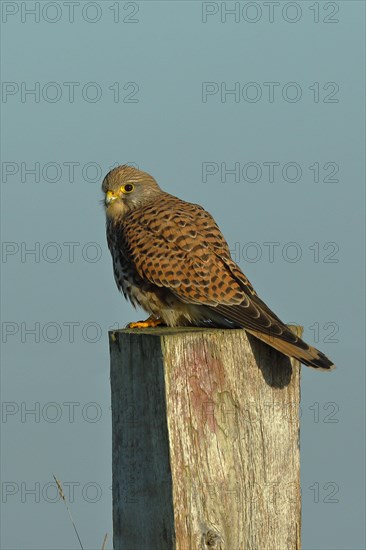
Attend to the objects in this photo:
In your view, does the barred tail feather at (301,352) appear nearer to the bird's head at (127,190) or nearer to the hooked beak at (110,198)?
the bird's head at (127,190)

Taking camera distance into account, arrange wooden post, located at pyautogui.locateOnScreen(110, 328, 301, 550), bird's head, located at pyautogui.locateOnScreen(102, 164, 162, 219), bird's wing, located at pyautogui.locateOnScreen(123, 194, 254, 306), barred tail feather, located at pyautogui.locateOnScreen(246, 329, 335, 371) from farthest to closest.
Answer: bird's head, located at pyautogui.locateOnScreen(102, 164, 162, 219)
bird's wing, located at pyautogui.locateOnScreen(123, 194, 254, 306)
barred tail feather, located at pyautogui.locateOnScreen(246, 329, 335, 371)
wooden post, located at pyautogui.locateOnScreen(110, 328, 301, 550)

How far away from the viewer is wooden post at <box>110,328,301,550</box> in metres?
3.37

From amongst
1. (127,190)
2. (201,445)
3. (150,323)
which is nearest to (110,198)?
(127,190)

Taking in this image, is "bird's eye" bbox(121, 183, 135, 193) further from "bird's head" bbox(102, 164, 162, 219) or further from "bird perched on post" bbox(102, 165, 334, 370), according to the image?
"bird perched on post" bbox(102, 165, 334, 370)

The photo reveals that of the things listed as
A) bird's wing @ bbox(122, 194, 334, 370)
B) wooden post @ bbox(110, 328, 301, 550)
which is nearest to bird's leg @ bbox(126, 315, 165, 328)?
bird's wing @ bbox(122, 194, 334, 370)

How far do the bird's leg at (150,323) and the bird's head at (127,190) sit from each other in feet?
4.23

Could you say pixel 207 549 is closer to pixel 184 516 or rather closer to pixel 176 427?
pixel 184 516

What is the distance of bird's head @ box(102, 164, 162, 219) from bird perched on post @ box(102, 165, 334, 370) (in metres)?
0.45

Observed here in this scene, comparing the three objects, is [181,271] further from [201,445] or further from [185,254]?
[201,445]

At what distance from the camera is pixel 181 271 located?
16.6ft

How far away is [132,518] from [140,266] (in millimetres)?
2017

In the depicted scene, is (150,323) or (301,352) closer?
(301,352)

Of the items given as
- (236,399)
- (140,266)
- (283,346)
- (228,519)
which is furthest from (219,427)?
(140,266)

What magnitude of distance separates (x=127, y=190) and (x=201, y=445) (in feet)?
10.8
